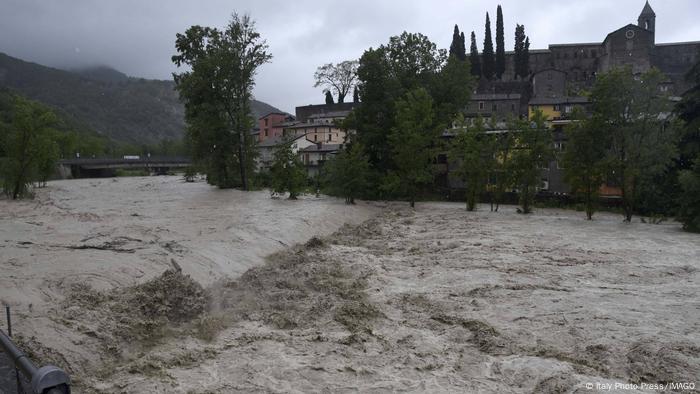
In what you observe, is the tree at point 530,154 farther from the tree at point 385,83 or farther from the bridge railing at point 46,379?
the bridge railing at point 46,379

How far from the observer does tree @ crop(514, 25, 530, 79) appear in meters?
96.0

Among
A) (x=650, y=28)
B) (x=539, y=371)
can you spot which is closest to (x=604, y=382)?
(x=539, y=371)

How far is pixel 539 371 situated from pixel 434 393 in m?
1.97

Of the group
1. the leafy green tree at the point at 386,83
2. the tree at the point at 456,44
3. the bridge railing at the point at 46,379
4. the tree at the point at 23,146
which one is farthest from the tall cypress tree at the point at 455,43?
the bridge railing at the point at 46,379

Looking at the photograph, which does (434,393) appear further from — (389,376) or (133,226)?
(133,226)

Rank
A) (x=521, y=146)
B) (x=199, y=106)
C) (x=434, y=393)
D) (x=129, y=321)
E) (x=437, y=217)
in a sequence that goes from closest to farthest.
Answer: (x=434, y=393) < (x=129, y=321) < (x=437, y=217) < (x=521, y=146) < (x=199, y=106)

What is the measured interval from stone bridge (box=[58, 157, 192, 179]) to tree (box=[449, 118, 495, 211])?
2345 inches

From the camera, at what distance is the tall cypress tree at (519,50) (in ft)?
315

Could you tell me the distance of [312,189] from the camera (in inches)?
2053

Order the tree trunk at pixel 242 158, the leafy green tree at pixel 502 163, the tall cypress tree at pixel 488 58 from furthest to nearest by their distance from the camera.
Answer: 1. the tall cypress tree at pixel 488 58
2. the tree trunk at pixel 242 158
3. the leafy green tree at pixel 502 163

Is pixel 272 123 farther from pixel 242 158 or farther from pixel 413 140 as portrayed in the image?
pixel 413 140

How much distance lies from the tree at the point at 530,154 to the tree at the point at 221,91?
971 inches

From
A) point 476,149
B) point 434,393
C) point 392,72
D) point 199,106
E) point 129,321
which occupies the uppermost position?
point 392,72

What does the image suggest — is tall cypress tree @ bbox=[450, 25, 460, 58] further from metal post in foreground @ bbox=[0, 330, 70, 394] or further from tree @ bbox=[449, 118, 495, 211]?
metal post in foreground @ bbox=[0, 330, 70, 394]
